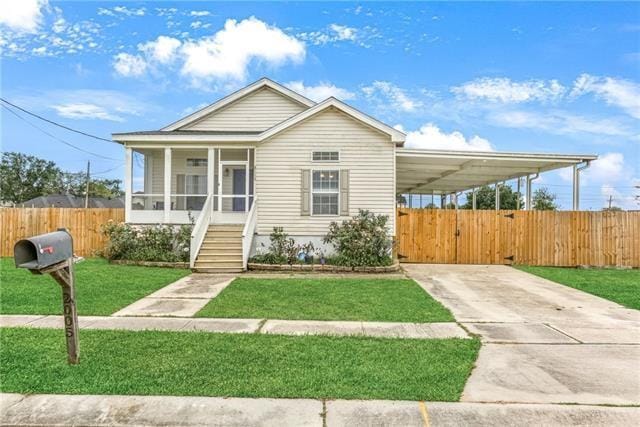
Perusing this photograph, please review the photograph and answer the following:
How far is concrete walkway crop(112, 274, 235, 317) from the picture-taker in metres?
6.81

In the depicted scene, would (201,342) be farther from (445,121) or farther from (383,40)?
(445,121)

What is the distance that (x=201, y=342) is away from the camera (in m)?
5.03

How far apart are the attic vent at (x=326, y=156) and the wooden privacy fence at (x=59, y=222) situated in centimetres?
767

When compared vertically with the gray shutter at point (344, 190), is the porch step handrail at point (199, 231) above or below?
below

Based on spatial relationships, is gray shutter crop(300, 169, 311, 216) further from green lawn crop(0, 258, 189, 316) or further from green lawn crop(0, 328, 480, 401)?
green lawn crop(0, 328, 480, 401)

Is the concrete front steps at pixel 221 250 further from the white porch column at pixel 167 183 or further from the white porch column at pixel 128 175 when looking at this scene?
the white porch column at pixel 128 175

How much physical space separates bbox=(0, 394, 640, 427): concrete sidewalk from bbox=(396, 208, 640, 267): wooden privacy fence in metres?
11.7

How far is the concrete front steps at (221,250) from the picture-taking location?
1195 cm

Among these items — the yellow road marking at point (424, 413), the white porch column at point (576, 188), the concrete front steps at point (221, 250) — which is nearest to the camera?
the yellow road marking at point (424, 413)

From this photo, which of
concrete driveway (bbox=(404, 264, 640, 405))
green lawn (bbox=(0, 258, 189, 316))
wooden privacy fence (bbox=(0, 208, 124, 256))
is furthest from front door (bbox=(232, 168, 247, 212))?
concrete driveway (bbox=(404, 264, 640, 405))

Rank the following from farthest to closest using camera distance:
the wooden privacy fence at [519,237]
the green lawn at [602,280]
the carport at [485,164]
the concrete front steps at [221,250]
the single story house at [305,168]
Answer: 1. the wooden privacy fence at [519,237]
2. the carport at [485,164]
3. the single story house at [305,168]
4. the concrete front steps at [221,250]
5. the green lawn at [602,280]

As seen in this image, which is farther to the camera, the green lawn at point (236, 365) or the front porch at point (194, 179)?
the front porch at point (194, 179)

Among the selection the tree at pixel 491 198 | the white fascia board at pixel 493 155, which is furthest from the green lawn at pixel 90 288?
the tree at pixel 491 198

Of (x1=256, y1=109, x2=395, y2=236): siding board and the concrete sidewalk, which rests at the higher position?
(x1=256, y1=109, x2=395, y2=236): siding board
